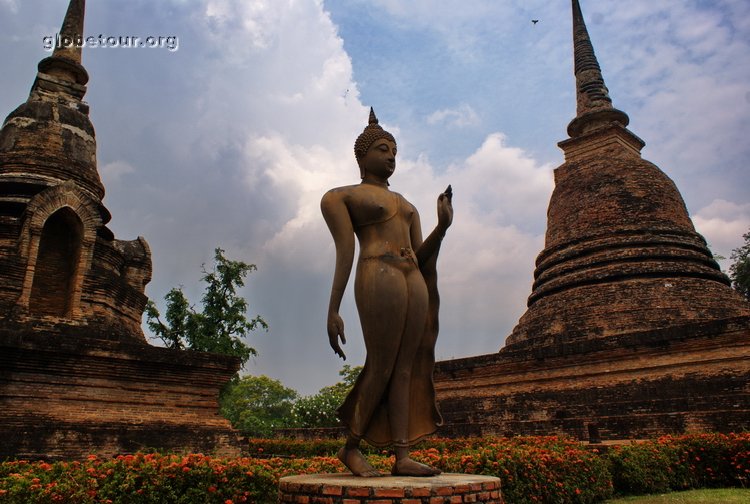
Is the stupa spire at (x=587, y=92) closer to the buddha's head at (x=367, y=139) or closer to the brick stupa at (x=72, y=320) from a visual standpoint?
the brick stupa at (x=72, y=320)

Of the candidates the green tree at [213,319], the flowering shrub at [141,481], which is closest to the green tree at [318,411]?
the green tree at [213,319]

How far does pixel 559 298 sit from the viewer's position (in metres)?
15.3

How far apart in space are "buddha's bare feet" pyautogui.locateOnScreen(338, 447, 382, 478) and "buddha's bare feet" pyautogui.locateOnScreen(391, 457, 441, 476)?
0.50ft

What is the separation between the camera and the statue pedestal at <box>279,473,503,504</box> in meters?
3.37

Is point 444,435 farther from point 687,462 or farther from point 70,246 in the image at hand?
point 70,246

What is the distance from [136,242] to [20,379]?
6585 millimetres

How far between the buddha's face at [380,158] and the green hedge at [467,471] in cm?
328

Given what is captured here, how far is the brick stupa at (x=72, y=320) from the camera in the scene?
361 inches

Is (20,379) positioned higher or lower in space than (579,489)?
higher

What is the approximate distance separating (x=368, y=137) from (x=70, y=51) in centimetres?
1451

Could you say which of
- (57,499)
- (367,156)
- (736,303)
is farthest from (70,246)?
(736,303)

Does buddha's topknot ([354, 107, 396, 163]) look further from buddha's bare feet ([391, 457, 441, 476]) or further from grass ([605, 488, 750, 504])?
grass ([605, 488, 750, 504])

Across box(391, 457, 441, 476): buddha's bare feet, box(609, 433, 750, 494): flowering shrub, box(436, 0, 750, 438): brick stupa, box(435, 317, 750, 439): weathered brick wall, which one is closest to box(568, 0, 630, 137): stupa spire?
box(436, 0, 750, 438): brick stupa

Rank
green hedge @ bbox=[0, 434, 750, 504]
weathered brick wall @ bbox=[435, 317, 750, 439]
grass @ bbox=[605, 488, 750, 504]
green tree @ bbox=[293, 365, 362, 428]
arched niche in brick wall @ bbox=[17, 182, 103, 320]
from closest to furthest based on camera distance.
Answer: green hedge @ bbox=[0, 434, 750, 504] → grass @ bbox=[605, 488, 750, 504] → weathered brick wall @ bbox=[435, 317, 750, 439] → arched niche in brick wall @ bbox=[17, 182, 103, 320] → green tree @ bbox=[293, 365, 362, 428]
